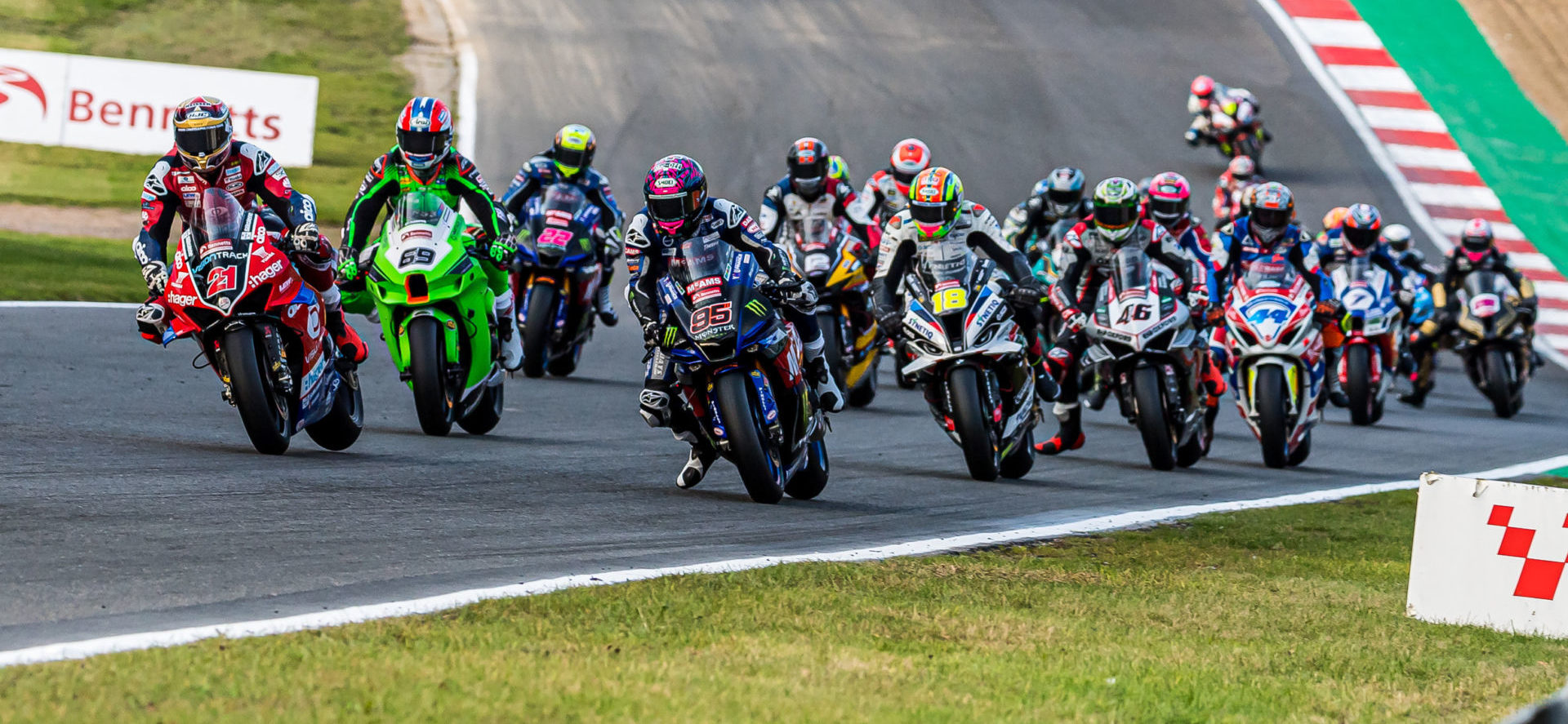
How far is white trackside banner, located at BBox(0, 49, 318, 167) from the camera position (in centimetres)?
2058

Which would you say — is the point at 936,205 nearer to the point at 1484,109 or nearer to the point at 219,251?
the point at 219,251

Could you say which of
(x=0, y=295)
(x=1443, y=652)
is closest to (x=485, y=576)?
(x=1443, y=652)

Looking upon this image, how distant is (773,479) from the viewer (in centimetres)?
986

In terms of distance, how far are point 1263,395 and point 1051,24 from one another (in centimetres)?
2430

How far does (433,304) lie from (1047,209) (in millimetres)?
7667

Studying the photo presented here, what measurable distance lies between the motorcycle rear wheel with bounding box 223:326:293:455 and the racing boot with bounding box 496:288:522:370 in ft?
6.89

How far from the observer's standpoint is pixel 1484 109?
108ft

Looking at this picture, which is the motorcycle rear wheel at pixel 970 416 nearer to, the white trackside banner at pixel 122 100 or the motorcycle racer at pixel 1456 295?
the motorcycle racer at pixel 1456 295

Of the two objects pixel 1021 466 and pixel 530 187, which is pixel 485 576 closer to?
pixel 1021 466

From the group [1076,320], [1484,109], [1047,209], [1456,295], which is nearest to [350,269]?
[1076,320]

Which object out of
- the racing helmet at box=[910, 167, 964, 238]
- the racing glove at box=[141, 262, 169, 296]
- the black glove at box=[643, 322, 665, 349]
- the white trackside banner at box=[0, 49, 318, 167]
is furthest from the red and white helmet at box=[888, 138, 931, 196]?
the racing glove at box=[141, 262, 169, 296]

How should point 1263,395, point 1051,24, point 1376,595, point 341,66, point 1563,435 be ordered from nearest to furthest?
1. point 1376,595
2. point 1263,395
3. point 1563,435
4. point 341,66
5. point 1051,24

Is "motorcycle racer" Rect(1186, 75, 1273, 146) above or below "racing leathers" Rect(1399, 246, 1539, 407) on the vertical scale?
above

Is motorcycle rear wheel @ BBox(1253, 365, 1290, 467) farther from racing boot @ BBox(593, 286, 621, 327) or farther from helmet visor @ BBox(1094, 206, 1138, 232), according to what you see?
racing boot @ BBox(593, 286, 621, 327)
